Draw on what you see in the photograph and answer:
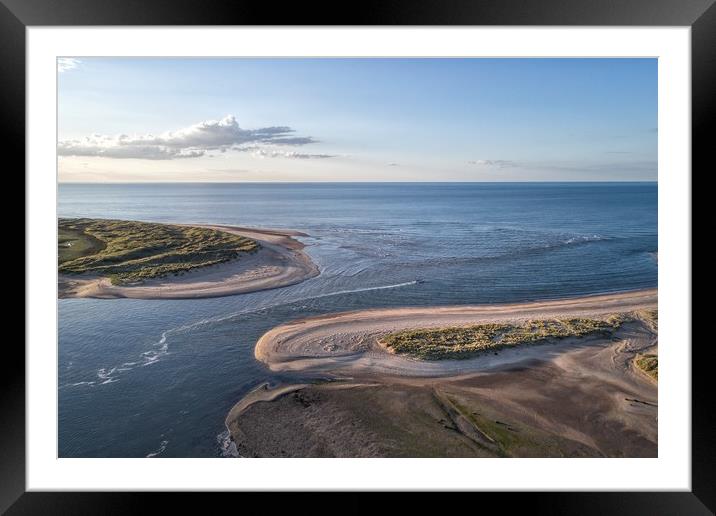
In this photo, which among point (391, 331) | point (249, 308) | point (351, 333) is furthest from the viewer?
point (249, 308)

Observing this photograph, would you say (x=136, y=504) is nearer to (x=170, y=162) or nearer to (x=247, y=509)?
(x=247, y=509)

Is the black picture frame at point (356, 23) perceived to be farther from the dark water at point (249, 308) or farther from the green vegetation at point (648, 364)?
the green vegetation at point (648, 364)

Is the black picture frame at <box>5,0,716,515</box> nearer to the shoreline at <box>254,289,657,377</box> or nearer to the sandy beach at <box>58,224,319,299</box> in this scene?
the shoreline at <box>254,289,657,377</box>

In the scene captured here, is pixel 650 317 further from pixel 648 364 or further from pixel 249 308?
pixel 249 308

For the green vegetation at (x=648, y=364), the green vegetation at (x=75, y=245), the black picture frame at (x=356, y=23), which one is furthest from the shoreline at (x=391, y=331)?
the green vegetation at (x=75, y=245)

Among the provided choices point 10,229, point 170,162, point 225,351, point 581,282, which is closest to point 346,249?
point 581,282

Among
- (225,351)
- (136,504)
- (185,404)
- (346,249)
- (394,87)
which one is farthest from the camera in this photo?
(394,87)

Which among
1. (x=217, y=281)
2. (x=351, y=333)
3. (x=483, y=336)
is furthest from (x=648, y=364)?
(x=217, y=281)
